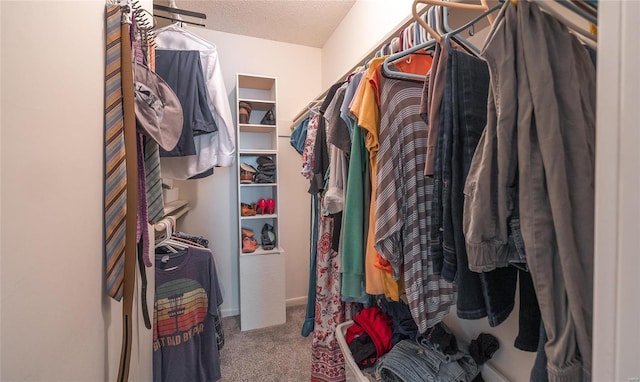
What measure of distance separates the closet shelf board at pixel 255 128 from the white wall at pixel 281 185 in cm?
17

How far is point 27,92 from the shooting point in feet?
1.31

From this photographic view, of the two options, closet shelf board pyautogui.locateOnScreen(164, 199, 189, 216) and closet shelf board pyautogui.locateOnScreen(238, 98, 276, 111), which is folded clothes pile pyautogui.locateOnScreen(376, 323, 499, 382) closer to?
closet shelf board pyautogui.locateOnScreen(164, 199, 189, 216)

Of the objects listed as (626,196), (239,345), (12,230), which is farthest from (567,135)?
(239,345)

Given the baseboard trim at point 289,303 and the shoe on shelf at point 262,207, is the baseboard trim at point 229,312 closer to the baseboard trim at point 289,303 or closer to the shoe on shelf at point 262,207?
the baseboard trim at point 289,303

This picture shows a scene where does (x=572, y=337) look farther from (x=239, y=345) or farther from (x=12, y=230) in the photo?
(x=239, y=345)

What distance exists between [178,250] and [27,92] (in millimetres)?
1043

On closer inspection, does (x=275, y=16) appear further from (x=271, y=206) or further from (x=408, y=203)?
(x=408, y=203)

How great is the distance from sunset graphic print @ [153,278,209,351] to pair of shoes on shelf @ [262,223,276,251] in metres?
0.85

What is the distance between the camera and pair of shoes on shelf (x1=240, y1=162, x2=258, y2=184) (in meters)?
2.09

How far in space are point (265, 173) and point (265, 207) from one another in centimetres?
30

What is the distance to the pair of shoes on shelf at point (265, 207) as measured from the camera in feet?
7.18

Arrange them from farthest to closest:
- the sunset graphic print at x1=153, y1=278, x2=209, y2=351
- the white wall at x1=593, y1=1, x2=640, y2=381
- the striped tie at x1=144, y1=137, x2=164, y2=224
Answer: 1. the sunset graphic print at x1=153, y1=278, x2=209, y2=351
2. the striped tie at x1=144, y1=137, x2=164, y2=224
3. the white wall at x1=593, y1=1, x2=640, y2=381

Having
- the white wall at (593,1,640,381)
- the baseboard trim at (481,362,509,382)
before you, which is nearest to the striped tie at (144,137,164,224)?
the white wall at (593,1,640,381)

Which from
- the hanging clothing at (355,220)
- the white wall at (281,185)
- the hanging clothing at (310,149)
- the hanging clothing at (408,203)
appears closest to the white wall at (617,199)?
the hanging clothing at (408,203)
